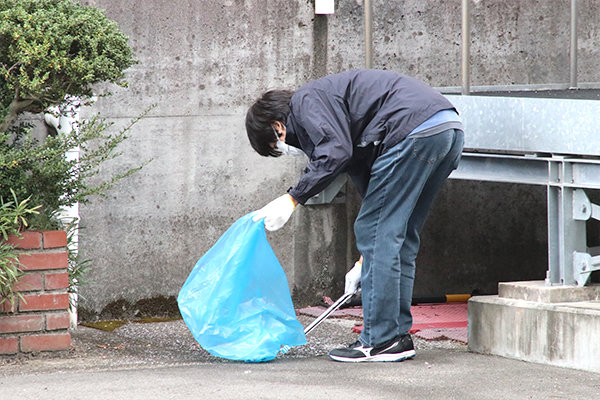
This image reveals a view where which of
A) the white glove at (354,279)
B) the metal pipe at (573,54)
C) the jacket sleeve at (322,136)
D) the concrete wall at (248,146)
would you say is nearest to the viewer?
the jacket sleeve at (322,136)

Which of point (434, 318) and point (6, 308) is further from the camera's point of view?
point (434, 318)

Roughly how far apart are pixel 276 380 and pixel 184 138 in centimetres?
214

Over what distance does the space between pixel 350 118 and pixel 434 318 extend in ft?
6.16

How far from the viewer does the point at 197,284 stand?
3.97m

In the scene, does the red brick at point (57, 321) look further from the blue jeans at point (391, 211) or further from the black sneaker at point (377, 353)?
the blue jeans at point (391, 211)

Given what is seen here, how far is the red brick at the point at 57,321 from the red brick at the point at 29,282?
0.14 meters

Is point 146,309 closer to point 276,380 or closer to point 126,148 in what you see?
point 126,148

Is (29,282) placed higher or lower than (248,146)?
lower

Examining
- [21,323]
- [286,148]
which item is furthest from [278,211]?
[21,323]

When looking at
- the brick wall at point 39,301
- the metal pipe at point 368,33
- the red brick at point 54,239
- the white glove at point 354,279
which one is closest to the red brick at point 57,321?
the brick wall at point 39,301

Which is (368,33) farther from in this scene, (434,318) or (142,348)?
(142,348)

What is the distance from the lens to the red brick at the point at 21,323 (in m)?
3.91

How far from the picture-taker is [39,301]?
3.97 m

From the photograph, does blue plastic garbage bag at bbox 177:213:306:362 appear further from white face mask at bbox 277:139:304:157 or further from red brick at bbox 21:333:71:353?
red brick at bbox 21:333:71:353
